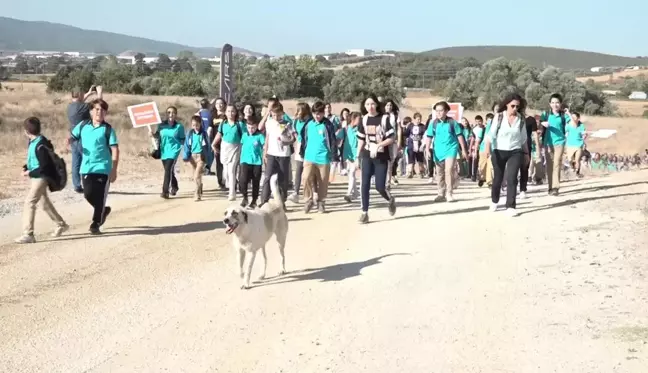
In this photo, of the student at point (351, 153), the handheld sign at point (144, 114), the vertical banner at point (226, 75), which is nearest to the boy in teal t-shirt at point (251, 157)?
the student at point (351, 153)

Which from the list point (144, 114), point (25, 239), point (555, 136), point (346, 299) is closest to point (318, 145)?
point (555, 136)

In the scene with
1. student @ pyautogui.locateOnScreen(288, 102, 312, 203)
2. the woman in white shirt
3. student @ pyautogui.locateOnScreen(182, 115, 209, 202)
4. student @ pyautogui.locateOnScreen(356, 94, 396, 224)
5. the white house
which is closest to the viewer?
student @ pyautogui.locateOnScreen(356, 94, 396, 224)

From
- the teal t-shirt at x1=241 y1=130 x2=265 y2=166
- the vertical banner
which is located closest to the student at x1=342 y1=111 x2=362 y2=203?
the teal t-shirt at x1=241 y1=130 x2=265 y2=166

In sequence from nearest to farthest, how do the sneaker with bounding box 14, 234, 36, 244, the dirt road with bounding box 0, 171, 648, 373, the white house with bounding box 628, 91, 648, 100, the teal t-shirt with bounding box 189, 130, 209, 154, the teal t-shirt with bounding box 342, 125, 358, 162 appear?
1. the dirt road with bounding box 0, 171, 648, 373
2. the sneaker with bounding box 14, 234, 36, 244
3. the teal t-shirt with bounding box 189, 130, 209, 154
4. the teal t-shirt with bounding box 342, 125, 358, 162
5. the white house with bounding box 628, 91, 648, 100

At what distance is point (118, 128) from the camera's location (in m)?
40.0

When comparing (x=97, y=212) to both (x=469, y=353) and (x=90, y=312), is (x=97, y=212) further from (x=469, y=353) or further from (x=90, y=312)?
(x=469, y=353)

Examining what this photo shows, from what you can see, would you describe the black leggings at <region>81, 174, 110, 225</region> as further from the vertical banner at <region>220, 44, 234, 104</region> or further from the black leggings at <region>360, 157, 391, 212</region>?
the vertical banner at <region>220, 44, 234, 104</region>

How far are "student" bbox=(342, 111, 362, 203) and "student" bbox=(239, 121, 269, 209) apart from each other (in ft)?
7.52

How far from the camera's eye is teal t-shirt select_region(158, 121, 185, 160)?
55.2 feet

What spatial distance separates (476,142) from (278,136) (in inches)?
417

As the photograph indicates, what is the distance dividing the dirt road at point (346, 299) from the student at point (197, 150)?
3437 millimetres

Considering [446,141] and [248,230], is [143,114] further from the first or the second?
[248,230]

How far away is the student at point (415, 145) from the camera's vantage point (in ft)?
84.9

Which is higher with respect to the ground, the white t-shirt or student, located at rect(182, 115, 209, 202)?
the white t-shirt
